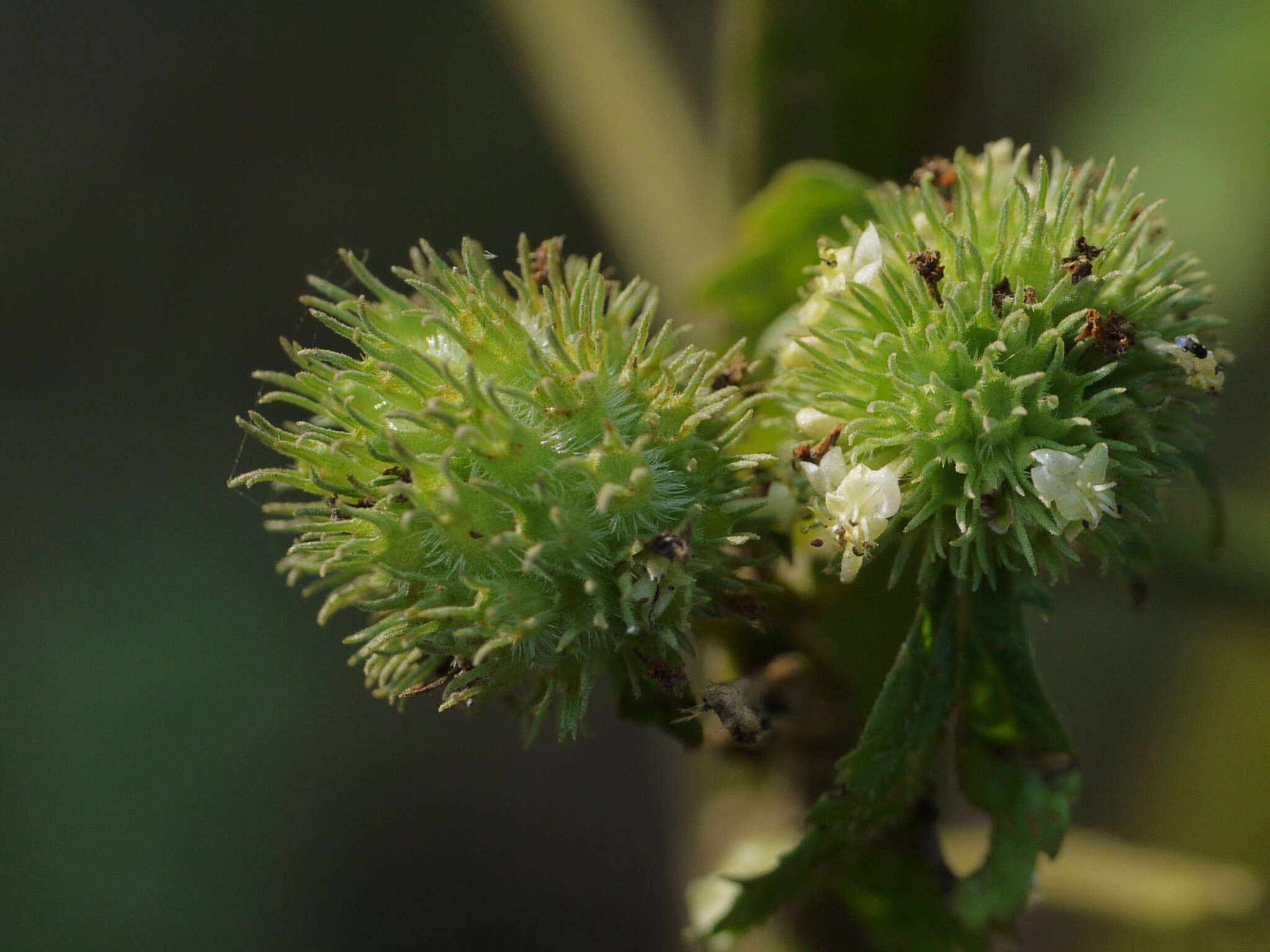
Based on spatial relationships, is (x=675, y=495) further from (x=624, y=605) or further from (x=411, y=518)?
(x=411, y=518)

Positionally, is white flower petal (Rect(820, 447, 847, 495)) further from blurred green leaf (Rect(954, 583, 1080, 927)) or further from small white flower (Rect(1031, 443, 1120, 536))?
blurred green leaf (Rect(954, 583, 1080, 927))

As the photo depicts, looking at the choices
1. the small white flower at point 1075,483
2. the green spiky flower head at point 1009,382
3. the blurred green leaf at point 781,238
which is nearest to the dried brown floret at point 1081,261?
the green spiky flower head at point 1009,382

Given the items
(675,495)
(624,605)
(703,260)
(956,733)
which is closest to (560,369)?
(675,495)

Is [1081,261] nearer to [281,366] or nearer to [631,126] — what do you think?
[631,126]

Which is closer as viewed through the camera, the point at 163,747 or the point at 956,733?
the point at 956,733

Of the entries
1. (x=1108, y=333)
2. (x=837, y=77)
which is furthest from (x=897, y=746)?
(x=837, y=77)

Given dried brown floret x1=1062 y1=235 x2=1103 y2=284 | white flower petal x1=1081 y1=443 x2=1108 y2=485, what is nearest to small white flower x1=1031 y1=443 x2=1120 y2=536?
white flower petal x1=1081 y1=443 x2=1108 y2=485
